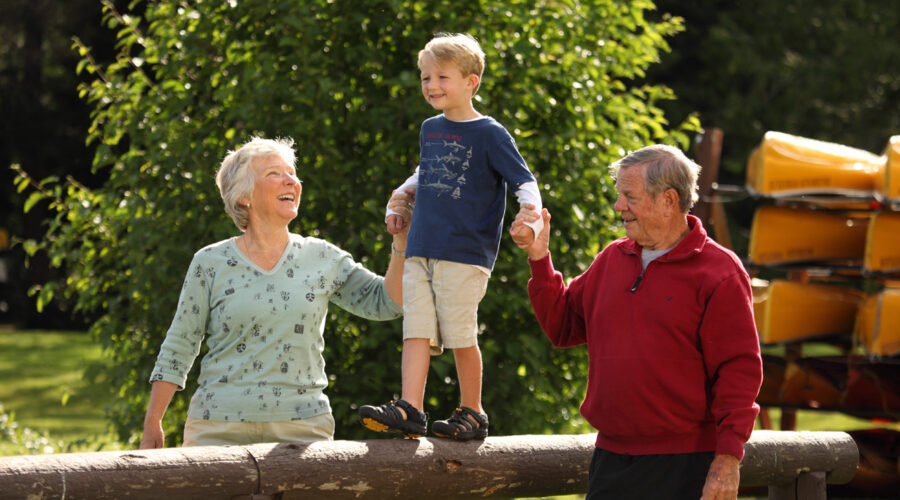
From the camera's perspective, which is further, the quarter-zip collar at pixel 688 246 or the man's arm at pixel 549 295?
the man's arm at pixel 549 295

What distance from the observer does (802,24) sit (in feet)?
86.2

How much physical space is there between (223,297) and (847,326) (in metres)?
6.83

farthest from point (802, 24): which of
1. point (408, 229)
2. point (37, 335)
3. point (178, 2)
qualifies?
point (408, 229)

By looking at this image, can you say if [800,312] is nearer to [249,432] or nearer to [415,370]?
[415,370]

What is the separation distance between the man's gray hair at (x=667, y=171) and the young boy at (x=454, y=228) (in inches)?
21.6

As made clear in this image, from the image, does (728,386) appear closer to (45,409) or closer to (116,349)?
(116,349)

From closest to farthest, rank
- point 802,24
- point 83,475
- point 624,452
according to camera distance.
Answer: point 83,475, point 624,452, point 802,24

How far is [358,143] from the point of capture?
6418mm

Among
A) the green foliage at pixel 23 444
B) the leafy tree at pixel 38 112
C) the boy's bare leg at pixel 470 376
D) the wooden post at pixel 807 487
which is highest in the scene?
the leafy tree at pixel 38 112

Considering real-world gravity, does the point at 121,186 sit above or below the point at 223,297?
above

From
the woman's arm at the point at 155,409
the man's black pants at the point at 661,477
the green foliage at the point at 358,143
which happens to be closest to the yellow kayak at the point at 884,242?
the green foliage at the point at 358,143

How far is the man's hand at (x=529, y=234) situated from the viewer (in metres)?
3.71

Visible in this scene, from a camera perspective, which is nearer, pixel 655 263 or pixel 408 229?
pixel 655 263

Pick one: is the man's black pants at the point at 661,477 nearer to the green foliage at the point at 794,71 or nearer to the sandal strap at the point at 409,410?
the sandal strap at the point at 409,410
